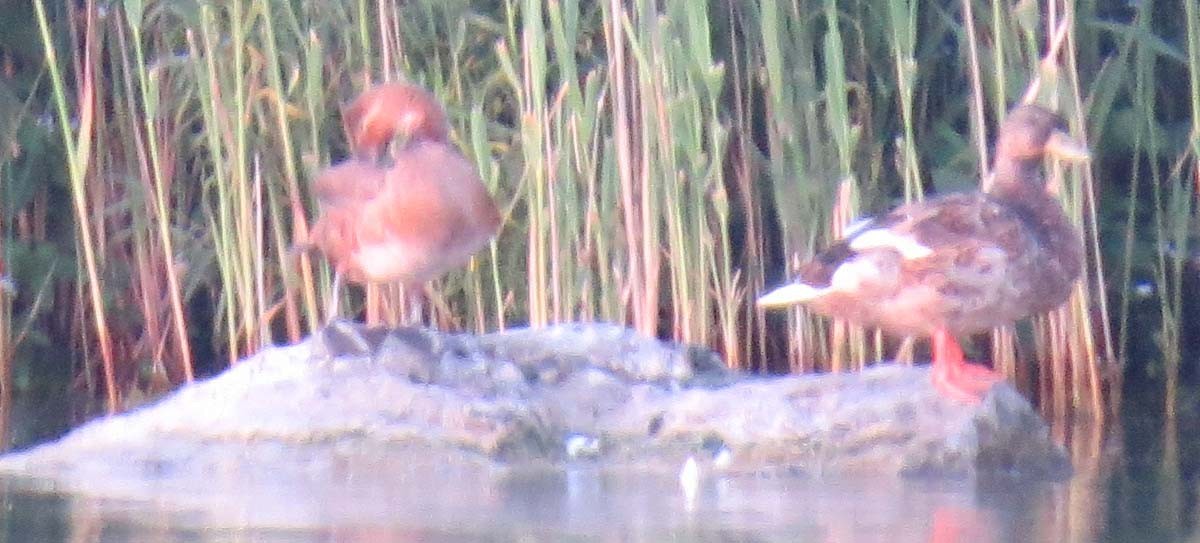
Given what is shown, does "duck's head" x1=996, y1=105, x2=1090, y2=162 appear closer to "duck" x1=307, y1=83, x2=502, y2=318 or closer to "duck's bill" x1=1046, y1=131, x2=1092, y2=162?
"duck's bill" x1=1046, y1=131, x2=1092, y2=162

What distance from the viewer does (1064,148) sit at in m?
6.54

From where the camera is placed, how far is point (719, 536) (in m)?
4.40

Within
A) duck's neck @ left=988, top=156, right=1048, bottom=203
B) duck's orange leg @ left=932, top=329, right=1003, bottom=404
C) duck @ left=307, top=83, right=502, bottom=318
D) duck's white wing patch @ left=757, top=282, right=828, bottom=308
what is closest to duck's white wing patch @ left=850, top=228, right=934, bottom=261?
duck's white wing patch @ left=757, top=282, right=828, bottom=308

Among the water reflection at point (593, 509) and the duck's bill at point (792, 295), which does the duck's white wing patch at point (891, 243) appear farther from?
the water reflection at point (593, 509)

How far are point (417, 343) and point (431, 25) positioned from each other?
5.76 ft

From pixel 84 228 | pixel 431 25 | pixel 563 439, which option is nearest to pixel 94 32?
pixel 84 228

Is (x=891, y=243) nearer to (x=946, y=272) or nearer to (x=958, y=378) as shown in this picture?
(x=946, y=272)

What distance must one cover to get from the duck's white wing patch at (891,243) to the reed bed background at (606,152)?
68 cm

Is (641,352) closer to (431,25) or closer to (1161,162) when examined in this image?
(431,25)

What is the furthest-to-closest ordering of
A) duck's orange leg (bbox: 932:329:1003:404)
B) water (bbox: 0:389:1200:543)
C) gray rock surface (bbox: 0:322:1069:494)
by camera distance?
duck's orange leg (bbox: 932:329:1003:404) < gray rock surface (bbox: 0:322:1069:494) < water (bbox: 0:389:1200:543)

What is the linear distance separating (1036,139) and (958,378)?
1.22 meters

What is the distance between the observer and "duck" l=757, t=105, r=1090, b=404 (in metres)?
5.96

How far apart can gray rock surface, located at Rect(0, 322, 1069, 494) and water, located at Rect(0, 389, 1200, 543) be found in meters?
0.09

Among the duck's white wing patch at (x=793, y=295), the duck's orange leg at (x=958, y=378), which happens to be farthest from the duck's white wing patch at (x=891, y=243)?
the duck's orange leg at (x=958, y=378)
